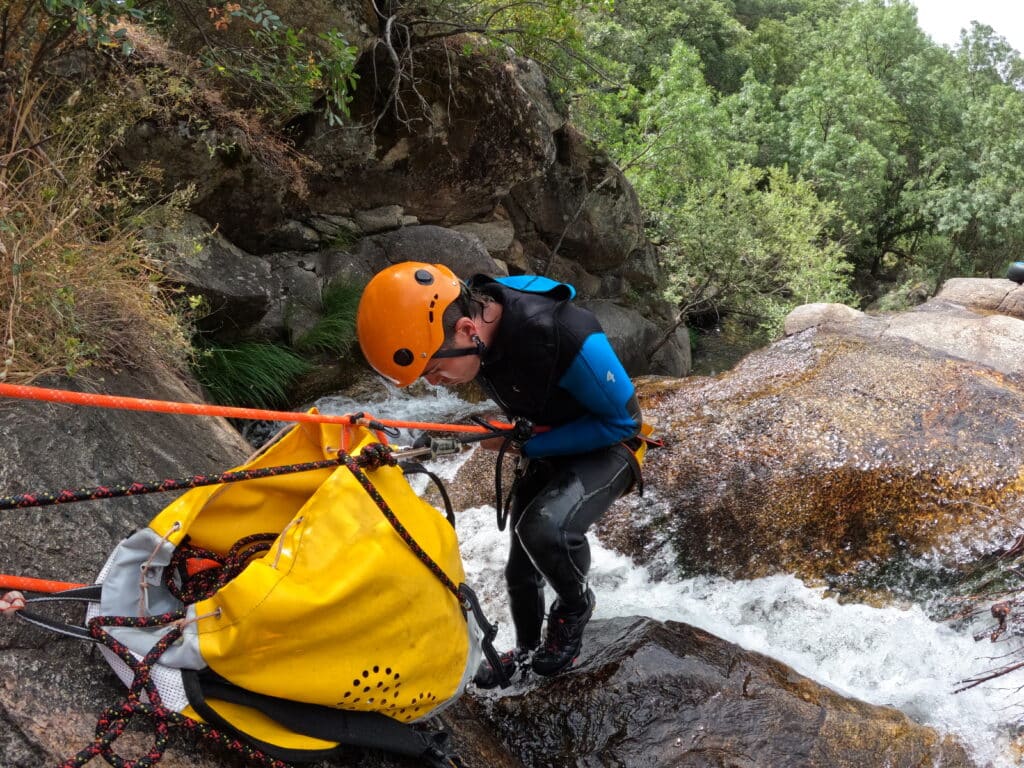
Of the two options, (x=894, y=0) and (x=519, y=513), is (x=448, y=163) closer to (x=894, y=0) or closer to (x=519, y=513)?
(x=519, y=513)

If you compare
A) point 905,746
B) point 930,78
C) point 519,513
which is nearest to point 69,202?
point 519,513

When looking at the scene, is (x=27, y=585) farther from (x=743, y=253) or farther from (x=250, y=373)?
(x=743, y=253)

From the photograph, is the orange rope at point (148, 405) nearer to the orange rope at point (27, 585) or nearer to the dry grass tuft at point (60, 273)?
the orange rope at point (27, 585)

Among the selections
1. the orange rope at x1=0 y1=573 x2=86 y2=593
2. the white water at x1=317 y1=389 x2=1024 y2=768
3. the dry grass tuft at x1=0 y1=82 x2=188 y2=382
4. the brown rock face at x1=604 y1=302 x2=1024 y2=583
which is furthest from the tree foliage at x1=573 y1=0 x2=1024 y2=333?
the orange rope at x1=0 y1=573 x2=86 y2=593

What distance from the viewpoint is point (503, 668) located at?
117 inches

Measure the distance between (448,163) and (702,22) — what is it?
2220 cm

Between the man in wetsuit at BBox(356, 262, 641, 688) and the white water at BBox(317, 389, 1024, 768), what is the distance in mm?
1024

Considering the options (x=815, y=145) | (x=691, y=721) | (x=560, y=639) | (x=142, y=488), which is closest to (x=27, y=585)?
(x=142, y=488)

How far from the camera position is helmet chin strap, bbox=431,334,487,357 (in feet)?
8.59

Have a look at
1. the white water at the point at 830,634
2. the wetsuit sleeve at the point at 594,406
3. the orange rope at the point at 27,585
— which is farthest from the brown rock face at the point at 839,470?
the orange rope at the point at 27,585

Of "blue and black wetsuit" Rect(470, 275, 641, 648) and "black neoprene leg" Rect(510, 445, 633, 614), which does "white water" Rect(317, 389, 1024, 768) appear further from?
"blue and black wetsuit" Rect(470, 275, 641, 648)

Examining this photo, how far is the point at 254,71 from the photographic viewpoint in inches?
183

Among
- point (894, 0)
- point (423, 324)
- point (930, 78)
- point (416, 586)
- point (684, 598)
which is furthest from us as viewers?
point (894, 0)

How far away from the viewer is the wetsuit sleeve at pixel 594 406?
263 cm
